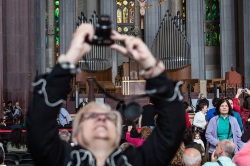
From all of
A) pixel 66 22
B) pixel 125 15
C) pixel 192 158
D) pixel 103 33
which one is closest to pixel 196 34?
pixel 125 15

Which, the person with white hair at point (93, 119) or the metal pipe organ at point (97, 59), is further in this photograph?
the metal pipe organ at point (97, 59)

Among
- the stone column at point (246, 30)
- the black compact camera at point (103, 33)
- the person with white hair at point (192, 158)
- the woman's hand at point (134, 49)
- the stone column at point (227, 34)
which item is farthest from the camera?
the stone column at point (227, 34)

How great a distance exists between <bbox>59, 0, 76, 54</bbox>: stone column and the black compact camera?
84.7ft

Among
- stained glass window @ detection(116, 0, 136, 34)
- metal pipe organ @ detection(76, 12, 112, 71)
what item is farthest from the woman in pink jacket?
stained glass window @ detection(116, 0, 136, 34)

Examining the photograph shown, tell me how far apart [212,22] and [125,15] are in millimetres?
4134

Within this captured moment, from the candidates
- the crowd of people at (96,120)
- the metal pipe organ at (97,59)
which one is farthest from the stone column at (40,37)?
the crowd of people at (96,120)

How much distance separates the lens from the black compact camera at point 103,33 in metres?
2.53

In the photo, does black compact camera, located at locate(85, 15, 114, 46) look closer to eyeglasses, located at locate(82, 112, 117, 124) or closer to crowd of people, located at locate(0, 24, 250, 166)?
crowd of people, located at locate(0, 24, 250, 166)

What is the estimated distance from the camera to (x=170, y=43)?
1130 inches

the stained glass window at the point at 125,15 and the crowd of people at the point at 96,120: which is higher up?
the stained glass window at the point at 125,15

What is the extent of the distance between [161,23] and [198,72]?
2770 mm

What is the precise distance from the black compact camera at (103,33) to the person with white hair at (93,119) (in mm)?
30

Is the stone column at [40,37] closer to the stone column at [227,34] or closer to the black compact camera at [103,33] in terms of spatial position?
the stone column at [227,34]

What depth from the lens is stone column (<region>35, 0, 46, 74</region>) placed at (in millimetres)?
28047
